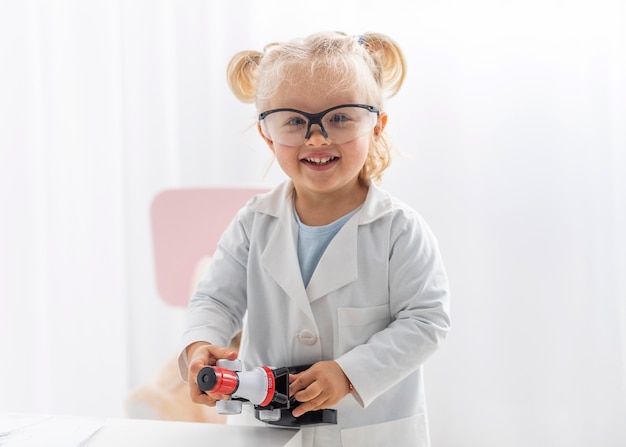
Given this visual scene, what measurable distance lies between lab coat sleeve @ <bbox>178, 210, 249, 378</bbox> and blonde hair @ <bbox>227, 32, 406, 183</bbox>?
0.17m

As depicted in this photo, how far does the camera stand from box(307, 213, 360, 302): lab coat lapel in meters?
0.87

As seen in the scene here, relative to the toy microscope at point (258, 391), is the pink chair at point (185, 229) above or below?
above

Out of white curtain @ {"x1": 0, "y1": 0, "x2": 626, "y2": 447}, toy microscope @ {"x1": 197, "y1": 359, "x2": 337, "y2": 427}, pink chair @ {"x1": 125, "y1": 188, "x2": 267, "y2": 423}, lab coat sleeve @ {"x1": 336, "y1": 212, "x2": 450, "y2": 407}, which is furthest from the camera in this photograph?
white curtain @ {"x1": 0, "y1": 0, "x2": 626, "y2": 447}

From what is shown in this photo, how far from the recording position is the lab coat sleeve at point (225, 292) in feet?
2.88

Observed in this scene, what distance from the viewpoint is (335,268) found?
0.87 m

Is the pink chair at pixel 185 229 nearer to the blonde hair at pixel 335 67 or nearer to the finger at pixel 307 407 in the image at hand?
the blonde hair at pixel 335 67

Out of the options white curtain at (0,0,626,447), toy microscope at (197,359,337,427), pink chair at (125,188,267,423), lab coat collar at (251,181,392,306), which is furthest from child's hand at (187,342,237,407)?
white curtain at (0,0,626,447)

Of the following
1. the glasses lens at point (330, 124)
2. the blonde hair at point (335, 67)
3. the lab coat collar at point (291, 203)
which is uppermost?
the blonde hair at point (335, 67)

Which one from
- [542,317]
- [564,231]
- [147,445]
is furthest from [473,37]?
[147,445]

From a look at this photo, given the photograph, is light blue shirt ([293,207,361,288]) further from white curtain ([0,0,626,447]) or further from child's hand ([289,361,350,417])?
white curtain ([0,0,626,447])

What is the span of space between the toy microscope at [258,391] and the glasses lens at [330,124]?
0.90ft

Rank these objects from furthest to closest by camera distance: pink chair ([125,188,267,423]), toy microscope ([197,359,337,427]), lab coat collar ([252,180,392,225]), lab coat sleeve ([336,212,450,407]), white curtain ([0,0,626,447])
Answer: white curtain ([0,0,626,447]) < pink chair ([125,188,267,423]) < lab coat collar ([252,180,392,225]) < lab coat sleeve ([336,212,450,407]) < toy microscope ([197,359,337,427])

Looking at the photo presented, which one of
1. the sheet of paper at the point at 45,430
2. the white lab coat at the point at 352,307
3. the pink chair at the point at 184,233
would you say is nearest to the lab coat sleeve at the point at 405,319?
the white lab coat at the point at 352,307

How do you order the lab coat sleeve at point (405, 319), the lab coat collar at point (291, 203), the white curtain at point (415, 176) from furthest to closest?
the white curtain at point (415, 176) < the lab coat collar at point (291, 203) < the lab coat sleeve at point (405, 319)
